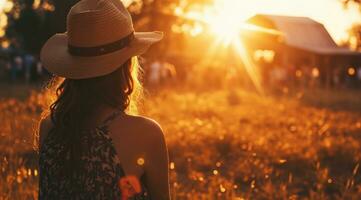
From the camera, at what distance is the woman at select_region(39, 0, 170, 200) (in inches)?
78.9

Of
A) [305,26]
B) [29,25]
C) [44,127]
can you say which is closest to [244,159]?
[305,26]

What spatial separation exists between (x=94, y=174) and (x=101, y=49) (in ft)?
1.58

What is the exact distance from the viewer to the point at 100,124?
6.64ft

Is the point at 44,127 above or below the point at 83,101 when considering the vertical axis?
below

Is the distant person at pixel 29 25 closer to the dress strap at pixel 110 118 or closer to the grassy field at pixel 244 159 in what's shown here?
the grassy field at pixel 244 159

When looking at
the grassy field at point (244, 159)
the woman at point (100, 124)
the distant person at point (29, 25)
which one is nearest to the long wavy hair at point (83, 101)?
the woman at point (100, 124)

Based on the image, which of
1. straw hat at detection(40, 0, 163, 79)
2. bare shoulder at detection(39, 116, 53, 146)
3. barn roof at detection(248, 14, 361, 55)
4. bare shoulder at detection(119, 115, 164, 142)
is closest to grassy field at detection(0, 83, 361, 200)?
bare shoulder at detection(39, 116, 53, 146)

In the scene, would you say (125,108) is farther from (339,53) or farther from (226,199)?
(339,53)

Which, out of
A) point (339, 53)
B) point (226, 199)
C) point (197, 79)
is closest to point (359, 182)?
point (226, 199)

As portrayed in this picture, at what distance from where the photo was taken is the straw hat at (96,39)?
2.09 metres

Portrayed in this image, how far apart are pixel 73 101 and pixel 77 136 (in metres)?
0.14

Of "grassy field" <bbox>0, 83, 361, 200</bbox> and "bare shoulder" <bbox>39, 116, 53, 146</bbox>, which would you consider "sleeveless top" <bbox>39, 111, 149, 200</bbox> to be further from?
"grassy field" <bbox>0, 83, 361, 200</bbox>

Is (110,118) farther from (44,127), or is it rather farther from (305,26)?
(305,26)

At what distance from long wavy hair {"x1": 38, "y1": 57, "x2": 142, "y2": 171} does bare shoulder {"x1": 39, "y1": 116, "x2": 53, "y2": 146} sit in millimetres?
70
